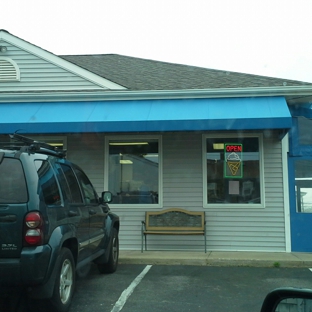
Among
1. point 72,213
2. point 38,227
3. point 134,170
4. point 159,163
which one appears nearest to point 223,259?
point 159,163

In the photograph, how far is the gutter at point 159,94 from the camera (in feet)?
31.6

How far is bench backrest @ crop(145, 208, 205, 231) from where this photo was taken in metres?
9.95

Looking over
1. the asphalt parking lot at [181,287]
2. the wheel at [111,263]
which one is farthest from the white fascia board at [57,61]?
the asphalt parking lot at [181,287]

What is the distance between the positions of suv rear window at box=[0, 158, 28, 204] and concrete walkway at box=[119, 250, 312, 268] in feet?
14.6

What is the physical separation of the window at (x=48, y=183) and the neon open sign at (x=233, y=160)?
5.59m

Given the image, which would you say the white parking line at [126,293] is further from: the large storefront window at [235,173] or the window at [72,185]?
the large storefront window at [235,173]

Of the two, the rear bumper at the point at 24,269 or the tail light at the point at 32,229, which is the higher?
the tail light at the point at 32,229

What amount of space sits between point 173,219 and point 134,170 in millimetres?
1521

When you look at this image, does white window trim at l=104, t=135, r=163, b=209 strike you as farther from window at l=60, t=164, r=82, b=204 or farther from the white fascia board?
window at l=60, t=164, r=82, b=204

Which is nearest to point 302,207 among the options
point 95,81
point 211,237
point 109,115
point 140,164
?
point 211,237

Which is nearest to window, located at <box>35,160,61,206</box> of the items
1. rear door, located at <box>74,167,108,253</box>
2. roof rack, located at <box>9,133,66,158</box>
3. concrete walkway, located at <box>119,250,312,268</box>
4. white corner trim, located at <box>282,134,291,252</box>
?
roof rack, located at <box>9,133,66,158</box>

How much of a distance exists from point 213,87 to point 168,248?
3801 millimetres

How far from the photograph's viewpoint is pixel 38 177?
490 centimetres

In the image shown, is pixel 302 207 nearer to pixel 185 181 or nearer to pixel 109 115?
pixel 185 181
